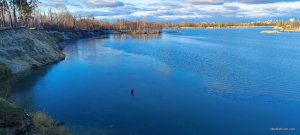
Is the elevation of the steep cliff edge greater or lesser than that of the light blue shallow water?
greater

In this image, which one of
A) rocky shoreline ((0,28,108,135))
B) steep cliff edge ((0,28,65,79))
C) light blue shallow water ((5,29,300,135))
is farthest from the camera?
steep cliff edge ((0,28,65,79))

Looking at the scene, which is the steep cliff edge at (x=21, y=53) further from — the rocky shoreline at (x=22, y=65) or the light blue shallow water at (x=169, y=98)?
the light blue shallow water at (x=169, y=98)

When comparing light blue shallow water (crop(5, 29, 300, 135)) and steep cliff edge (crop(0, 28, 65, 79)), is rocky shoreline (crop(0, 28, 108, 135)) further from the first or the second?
light blue shallow water (crop(5, 29, 300, 135))

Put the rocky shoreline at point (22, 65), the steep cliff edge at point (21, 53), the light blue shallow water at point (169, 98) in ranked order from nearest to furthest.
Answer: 1. the rocky shoreline at point (22, 65)
2. the light blue shallow water at point (169, 98)
3. the steep cliff edge at point (21, 53)

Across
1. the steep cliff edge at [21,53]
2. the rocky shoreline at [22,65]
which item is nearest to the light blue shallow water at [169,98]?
the rocky shoreline at [22,65]

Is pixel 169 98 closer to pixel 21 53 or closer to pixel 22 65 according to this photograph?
pixel 22 65

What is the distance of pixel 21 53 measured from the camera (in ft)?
196

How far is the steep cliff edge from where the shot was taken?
52.0 metres

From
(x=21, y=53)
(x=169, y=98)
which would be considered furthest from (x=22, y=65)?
(x=169, y=98)

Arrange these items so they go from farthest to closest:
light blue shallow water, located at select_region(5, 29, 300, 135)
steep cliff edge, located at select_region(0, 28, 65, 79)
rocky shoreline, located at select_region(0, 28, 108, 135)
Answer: steep cliff edge, located at select_region(0, 28, 65, 79) < light blue shallow water, located at select_region(5, 29, 300, 135) < rocky shoreline, located at select_region(0, 28, 108, 135)

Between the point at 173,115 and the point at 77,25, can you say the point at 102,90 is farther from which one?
the point at 77,25

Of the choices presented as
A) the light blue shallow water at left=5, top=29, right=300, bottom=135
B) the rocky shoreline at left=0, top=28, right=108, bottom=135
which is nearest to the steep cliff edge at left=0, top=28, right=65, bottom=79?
the rocky shoreline at left=0, top=28, right=108, bottom=135

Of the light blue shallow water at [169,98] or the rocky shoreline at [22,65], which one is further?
the light blue shallow water at [169,98]

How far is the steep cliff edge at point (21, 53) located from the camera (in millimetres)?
52031
